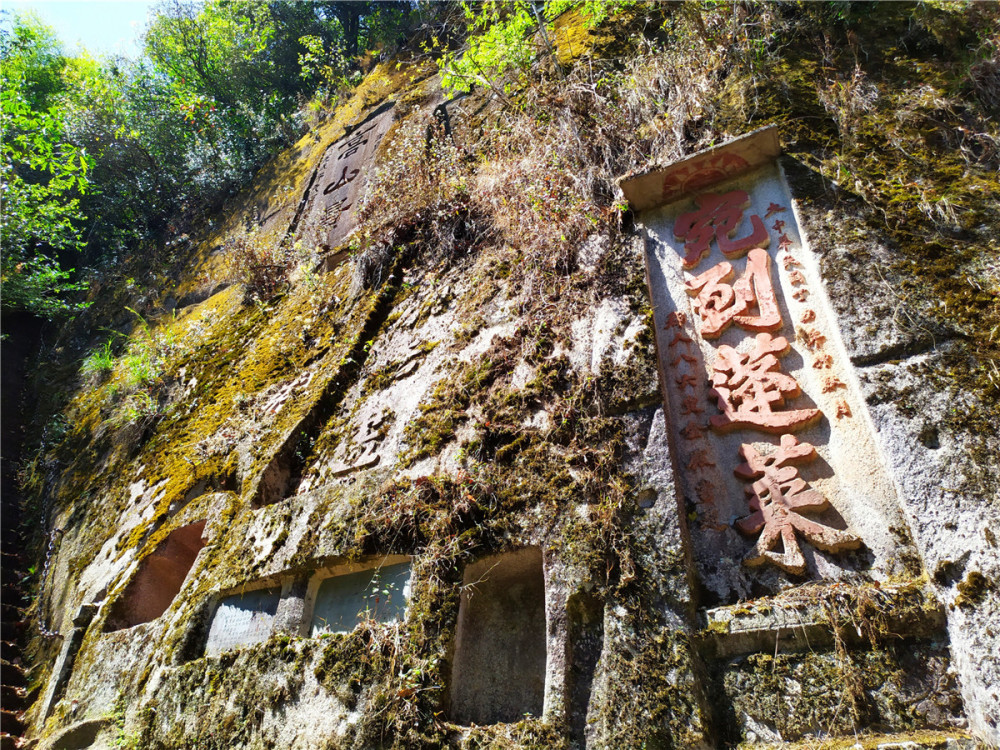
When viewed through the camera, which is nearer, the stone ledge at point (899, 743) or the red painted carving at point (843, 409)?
the stone ledge at point (899, 743)

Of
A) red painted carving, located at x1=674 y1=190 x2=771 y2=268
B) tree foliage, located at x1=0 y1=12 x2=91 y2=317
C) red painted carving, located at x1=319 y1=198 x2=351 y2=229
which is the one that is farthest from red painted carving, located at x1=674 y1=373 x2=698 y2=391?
tree foliage, located at x1=0 y1=12 x2=91 y2=317

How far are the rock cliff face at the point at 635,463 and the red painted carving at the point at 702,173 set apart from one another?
0.07 ft

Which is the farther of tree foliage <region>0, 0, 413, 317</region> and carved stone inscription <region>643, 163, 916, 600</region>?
tree foliage <region>0, 0, 413, 317</region>

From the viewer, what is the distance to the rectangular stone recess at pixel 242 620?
2848 millimetres

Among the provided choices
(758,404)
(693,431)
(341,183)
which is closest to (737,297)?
(758,404)

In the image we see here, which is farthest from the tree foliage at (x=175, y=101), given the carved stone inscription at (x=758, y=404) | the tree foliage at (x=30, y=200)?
the carved stone inscription at (x=758, y=404)

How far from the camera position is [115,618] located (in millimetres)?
3715

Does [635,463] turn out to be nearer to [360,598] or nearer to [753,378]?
[753,378]

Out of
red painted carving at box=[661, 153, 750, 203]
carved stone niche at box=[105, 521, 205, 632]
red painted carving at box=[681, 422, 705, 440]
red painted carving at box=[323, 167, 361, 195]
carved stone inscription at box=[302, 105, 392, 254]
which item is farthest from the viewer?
red painted carving at box=[323, 167, 361, 195]

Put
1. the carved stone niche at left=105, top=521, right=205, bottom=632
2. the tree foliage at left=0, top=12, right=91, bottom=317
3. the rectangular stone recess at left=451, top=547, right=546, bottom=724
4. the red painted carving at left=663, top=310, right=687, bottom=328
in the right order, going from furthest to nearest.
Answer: the tree foliage at left=0, top=12, right=91, bottom=317
the carved stone niche at left=105, top=521, right=205, bottom=632
the red painted carving at left=663, top=310, right=687, bottom=328
the rectangular stone recess at left=451, top=547, right=546, bottom=724

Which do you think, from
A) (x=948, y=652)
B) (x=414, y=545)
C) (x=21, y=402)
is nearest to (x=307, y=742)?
(x=414, y=545)

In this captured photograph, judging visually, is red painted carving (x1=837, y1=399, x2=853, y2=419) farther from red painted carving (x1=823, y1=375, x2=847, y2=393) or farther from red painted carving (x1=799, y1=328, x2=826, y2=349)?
red painted carving (x1=799, y1=328, x2=826, y2=349)

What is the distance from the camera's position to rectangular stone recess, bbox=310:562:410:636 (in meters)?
2.54

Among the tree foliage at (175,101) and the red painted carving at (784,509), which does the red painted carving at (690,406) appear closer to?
the red painted carving at (784,509)
